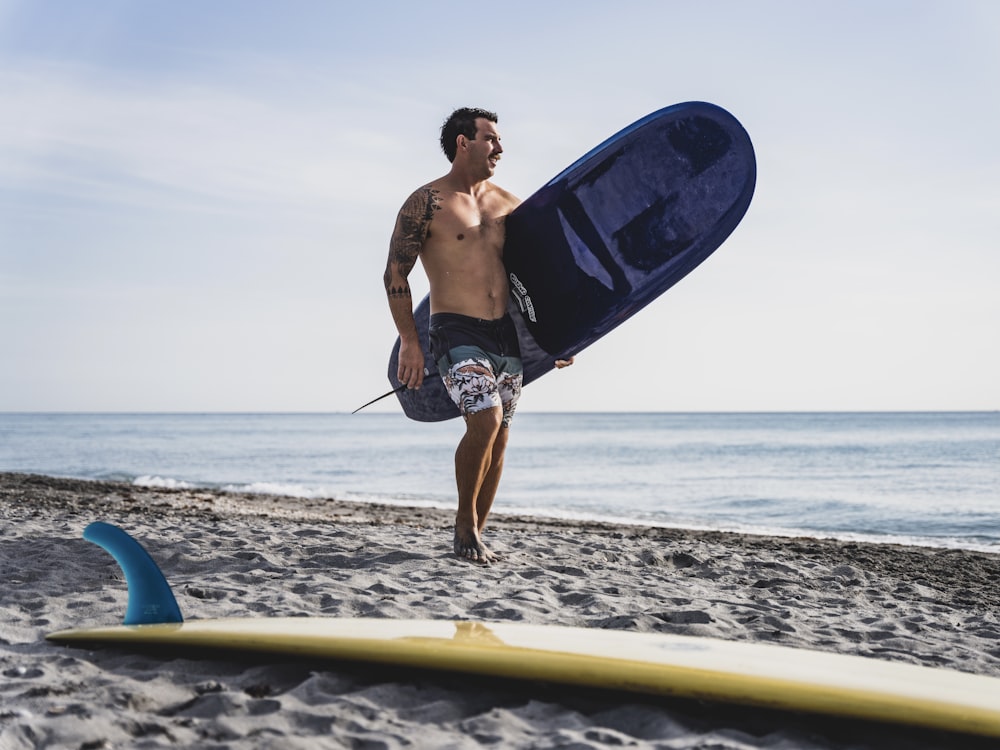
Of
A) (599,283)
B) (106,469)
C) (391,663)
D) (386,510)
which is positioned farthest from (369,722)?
(106,469)

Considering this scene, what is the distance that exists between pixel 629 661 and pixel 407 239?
2.45 meters

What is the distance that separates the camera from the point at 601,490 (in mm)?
15273

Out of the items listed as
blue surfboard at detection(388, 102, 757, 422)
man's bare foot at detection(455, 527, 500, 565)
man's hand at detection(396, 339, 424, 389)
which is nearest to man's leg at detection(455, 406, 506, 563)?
man's bare foot at detection(455, 527, 500, 565)

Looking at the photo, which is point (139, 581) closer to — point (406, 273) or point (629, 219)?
point (406, 273)

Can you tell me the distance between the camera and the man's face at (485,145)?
4301 millimetres

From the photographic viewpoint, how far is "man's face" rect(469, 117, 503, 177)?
430cm

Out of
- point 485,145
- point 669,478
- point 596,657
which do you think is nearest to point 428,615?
point 596,657

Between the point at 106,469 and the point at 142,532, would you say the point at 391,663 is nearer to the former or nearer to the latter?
the point at 142,532

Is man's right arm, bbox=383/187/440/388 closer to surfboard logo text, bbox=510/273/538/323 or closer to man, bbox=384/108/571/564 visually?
man, bbox=384/108/571/564

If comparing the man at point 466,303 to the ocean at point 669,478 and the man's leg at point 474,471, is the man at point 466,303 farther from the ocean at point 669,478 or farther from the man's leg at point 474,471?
the ocean at point 669,478

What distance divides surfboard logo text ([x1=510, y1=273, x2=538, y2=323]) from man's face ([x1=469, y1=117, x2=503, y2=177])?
0.56m

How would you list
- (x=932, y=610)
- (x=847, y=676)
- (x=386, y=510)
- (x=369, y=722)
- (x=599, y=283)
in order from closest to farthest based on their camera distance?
1. (x=369, y=722)
2. (x=847, y=676)
3. (x=932, y=610)
4. (x=599, y=283)
5. (x=386, y=510)

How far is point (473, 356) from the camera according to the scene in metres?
4.07

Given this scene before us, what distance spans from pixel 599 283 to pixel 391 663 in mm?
2889
